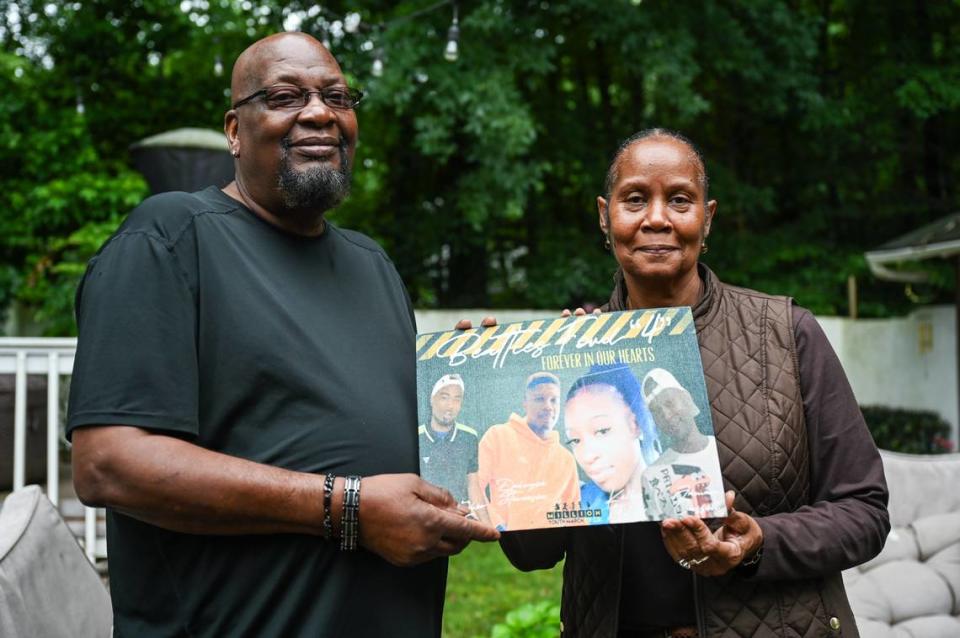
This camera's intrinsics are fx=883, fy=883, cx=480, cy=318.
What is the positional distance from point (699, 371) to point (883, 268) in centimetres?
1207

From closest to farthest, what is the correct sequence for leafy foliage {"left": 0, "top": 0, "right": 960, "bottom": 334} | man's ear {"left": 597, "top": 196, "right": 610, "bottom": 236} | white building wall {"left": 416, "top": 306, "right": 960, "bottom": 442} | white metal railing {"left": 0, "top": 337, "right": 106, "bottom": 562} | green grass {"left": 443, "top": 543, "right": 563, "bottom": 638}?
man's ear {"left": 597, "top": 196, "right": 610, "bottom": 236} → white metal railing {"left": 0, "top": 337, "right": 106, "bottom": 562} → green grass {"left": 443, "top": 543, "right": 563, "bottom": 638} → leafy foliage {"left": 0, "top": 0, "right": 960, "bottom": 334} → white building wall {"left": 416, "top": 306, "right": 960, "bottom": 442}

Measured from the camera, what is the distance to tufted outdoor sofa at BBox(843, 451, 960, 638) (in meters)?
3.86

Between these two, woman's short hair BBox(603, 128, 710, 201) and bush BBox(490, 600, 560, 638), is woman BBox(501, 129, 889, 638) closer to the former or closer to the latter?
woman's short hair BBox(603, 128, 710, 201)

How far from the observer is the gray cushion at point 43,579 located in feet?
7.59

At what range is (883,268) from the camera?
12.7 metres

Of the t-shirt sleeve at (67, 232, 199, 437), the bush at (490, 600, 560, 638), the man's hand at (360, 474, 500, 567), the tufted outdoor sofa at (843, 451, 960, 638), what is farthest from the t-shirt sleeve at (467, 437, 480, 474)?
the tufted outdoor sofa at (843, 451, 960, 638)

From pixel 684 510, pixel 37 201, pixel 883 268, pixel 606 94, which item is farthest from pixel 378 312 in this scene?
pixel 606 94

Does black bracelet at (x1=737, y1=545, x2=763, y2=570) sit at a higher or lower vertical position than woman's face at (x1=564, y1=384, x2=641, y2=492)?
lower

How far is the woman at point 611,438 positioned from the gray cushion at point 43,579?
1504 millimetres

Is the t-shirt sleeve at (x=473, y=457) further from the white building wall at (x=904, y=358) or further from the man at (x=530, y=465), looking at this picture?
the white building wall at (x=904, y=358)

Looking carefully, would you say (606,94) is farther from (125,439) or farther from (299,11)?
(125,439)

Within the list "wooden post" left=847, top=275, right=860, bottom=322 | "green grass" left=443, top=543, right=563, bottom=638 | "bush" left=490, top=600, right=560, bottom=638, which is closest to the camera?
"bush" left=490, top=600, right=560, bottom=638

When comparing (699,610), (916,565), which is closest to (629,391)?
(699,610)

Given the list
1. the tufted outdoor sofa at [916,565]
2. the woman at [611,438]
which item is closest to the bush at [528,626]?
the tufted outdoor sofa at [916,565]
